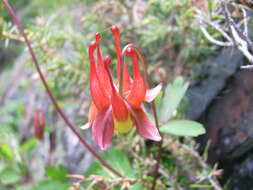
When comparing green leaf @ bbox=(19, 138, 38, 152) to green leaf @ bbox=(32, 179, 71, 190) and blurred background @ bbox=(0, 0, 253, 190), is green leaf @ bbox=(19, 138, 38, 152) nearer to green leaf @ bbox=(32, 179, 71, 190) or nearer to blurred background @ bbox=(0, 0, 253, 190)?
blurred background @ bbox=(0, 0, 253, 190)

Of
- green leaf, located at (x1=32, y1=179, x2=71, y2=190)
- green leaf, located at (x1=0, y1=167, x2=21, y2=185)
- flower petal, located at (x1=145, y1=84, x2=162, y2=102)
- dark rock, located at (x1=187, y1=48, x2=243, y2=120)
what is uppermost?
flower petal, located at (x1=145, y1=84, x2=162, y2=102)

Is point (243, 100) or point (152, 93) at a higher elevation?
point (152, 93)

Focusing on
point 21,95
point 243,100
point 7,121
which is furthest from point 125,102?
point 21,95

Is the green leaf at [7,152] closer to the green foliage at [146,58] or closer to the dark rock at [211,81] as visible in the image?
the green foliage at [146,58]

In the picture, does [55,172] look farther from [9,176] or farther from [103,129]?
[103,129]

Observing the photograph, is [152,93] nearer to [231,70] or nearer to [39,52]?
[231,70]

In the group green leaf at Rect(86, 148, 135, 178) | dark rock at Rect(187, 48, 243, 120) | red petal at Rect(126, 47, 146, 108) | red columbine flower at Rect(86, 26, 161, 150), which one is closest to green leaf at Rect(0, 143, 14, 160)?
green leaf at Rect(86, 148, 135, 178)

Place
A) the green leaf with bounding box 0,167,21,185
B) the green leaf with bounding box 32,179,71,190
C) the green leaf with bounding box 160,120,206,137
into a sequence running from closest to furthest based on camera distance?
the green leaf with bounding box 160,120,206,137
the green leaf with bounding box 32,179,71,190
the green leaf with bounding box 0,167,21,185
